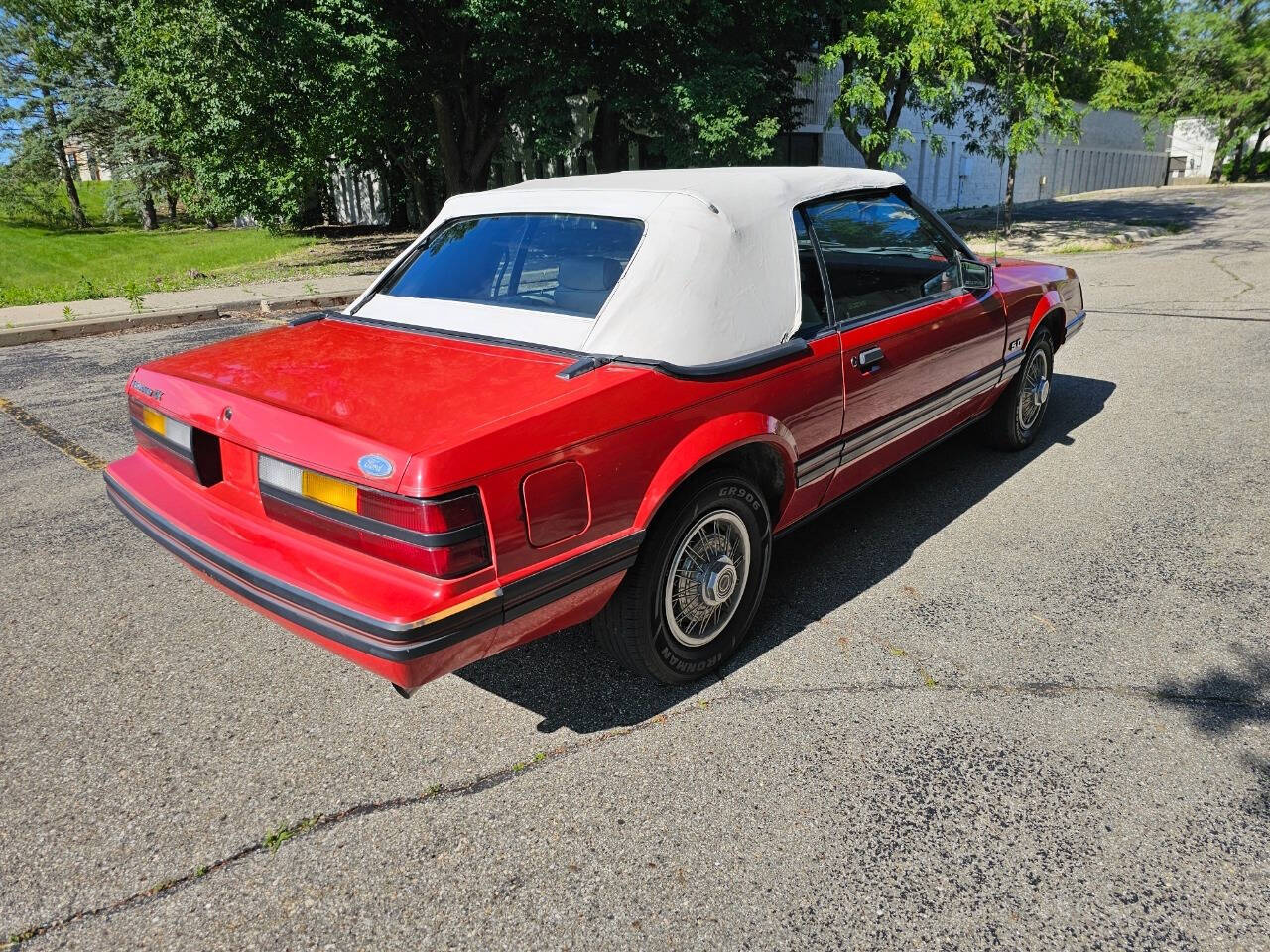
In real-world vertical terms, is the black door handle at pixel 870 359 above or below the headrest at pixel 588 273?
below

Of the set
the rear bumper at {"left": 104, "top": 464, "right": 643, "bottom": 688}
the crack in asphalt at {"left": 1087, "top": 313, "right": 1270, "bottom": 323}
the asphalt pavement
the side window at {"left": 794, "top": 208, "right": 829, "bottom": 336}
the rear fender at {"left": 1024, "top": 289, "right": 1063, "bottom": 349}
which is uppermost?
the side window at {"left": 794, "top": 208, "right": 829, "bottom": 336}

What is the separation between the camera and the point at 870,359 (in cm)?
346

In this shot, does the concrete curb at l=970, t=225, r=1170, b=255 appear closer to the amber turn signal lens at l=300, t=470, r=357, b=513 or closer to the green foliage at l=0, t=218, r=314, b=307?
the green foliage at l=0, t=218, r=314, b=307

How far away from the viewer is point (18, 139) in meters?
32.3

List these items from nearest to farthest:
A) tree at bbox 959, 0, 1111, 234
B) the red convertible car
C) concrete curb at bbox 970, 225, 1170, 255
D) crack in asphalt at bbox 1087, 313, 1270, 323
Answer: the red convertible car < crack in asphalt at bbox 1087, 313, 1270, 323 < tree at bbox 959, 0, 1111, 234 < concrete curb at bbox 970, 225, 1170, 255

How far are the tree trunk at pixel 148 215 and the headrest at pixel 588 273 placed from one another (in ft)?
112

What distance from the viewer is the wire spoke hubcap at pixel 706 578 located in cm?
288

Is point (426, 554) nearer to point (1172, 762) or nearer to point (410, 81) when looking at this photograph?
point (1172, 762)

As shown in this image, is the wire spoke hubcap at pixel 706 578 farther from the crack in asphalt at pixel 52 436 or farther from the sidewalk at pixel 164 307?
the sidewalk at pixel 164 307

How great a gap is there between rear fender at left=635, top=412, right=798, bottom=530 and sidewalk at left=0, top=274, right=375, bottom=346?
33.2 feet

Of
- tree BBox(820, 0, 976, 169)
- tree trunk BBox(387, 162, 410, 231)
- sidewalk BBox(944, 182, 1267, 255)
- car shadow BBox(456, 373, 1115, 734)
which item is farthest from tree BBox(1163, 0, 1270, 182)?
car shadow BBox(456, 373, 1115, 734)

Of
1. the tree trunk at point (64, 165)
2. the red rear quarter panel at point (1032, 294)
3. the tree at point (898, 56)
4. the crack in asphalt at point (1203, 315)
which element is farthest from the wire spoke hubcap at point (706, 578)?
the tree trunk at point (64, 165)

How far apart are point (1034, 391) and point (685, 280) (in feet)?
10.6

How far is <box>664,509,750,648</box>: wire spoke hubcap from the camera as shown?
288 cm
